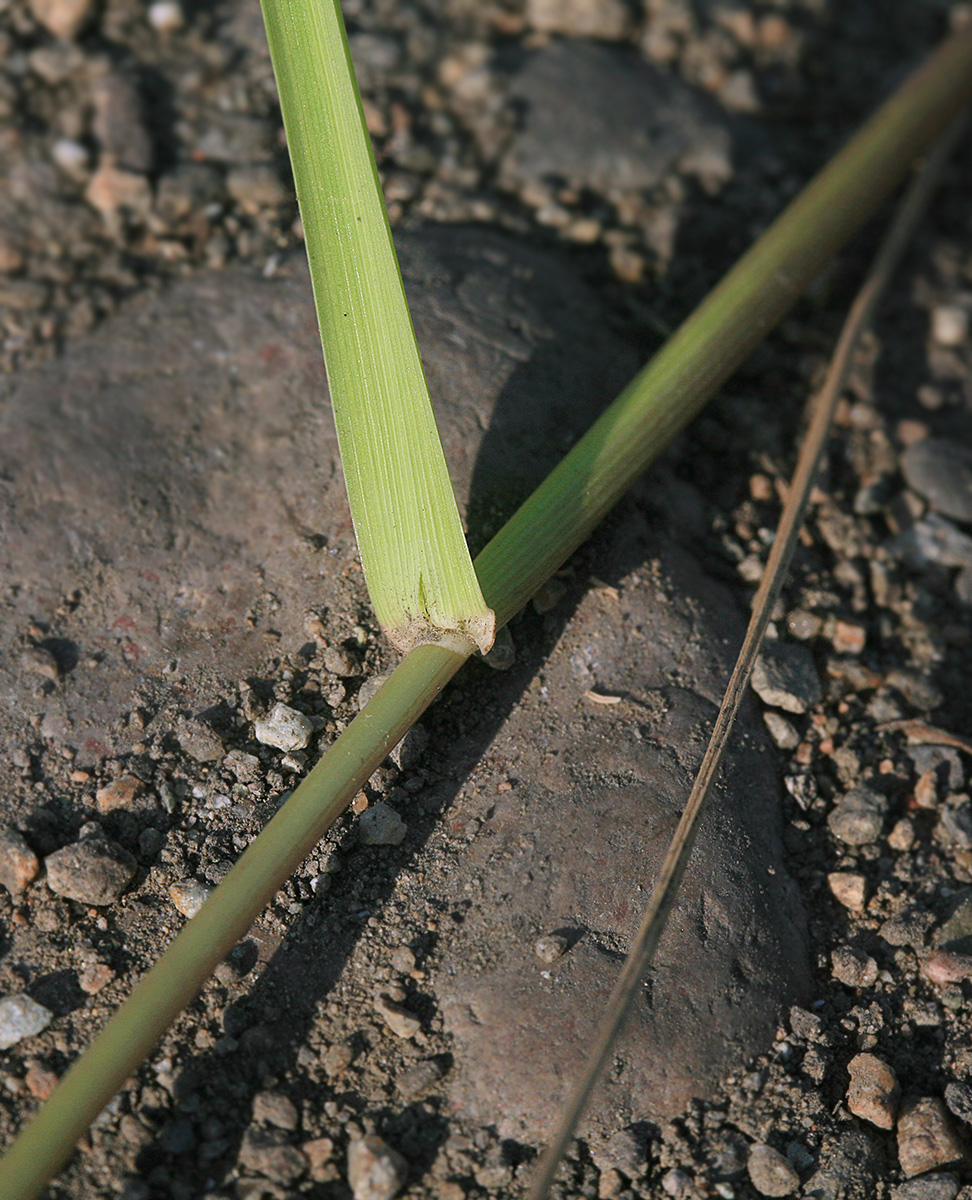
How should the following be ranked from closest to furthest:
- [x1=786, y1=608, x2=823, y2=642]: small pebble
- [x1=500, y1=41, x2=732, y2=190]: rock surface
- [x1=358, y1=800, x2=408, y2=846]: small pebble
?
[x1=358, y1=800, x2=408, y2=846]: small pebble, [x1=786, y1=608, x2=823, y2=642]: small pebble, [x1=500, y1=41, x2=732, y2=190]: rock surface

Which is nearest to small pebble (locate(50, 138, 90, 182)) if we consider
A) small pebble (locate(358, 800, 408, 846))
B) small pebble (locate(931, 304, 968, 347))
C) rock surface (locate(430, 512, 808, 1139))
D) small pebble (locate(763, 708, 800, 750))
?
rock surface (locate(430, 512, 808, 1139))

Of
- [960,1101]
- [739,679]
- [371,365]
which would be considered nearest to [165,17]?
[371,365]

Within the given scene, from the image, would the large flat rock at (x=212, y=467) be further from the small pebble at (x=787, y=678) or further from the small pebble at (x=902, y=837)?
the small pebble at (x=902, y=837)

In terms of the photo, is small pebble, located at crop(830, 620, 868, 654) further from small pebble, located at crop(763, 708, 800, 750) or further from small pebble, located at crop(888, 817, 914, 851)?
small pebble, located at crop(888, 817, 914, 851)

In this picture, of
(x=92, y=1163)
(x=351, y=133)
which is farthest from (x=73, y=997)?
(x=351, y=133)

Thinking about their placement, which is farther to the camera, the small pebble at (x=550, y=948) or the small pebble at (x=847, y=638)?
the small pebble at (x=847, y=638)

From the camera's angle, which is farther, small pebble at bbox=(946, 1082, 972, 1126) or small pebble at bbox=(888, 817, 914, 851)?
small pebble at bbox=(888, 817, 914, 851)

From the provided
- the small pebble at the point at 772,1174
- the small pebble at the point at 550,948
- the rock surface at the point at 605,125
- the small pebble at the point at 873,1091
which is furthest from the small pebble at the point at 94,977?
the rock surface at the point at 605,125
